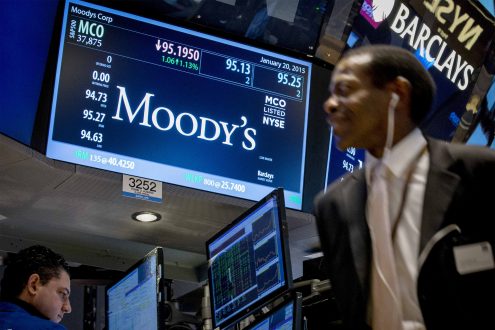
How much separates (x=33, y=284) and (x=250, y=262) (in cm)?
136

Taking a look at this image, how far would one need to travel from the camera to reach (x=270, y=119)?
5.27 meters

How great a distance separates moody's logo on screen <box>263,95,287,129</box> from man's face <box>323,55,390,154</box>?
3.20 m

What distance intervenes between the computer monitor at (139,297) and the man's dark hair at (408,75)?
243 centimetres

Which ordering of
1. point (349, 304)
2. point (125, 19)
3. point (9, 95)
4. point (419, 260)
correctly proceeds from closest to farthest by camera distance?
point (419, 260) → point (349, 304) → point (9, 95) → point (125, 19)

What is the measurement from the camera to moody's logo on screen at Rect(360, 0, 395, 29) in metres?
5.96

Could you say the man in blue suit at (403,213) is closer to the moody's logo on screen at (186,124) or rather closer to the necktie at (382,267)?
the necktie at (382,267)

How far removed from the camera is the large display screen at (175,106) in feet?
15.4

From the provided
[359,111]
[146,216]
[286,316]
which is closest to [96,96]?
[146,216]

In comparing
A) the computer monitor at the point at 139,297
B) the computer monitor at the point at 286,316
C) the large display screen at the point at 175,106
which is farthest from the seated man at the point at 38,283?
the computer monitor at the point at 286,316

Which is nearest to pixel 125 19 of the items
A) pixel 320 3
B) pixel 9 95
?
pixel 9 95

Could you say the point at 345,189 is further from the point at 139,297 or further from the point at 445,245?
the point at 139,297

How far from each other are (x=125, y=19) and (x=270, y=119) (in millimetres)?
1149

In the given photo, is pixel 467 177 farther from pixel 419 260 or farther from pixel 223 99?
pixel 223 99

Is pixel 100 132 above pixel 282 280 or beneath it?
above
